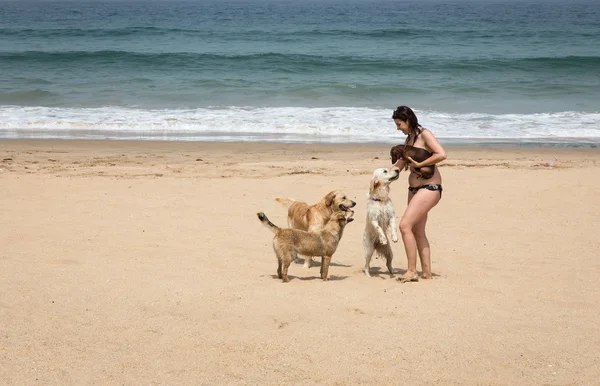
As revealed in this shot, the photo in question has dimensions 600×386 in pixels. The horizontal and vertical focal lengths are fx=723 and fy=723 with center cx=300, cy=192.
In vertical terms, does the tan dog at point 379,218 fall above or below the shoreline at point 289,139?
below

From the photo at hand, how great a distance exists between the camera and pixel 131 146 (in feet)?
52.2

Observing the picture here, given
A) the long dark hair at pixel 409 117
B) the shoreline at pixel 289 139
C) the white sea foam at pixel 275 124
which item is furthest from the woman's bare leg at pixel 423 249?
the white sea foam at pixel 275 124

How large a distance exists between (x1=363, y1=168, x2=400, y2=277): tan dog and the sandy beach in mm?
359

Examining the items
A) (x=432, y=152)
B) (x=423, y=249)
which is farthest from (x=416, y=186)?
(x=423, y=249)

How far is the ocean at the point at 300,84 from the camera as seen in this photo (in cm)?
1859

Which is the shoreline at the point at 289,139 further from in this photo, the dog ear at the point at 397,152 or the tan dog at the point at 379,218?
the dog ear at the point at 397,152

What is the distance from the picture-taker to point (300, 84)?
2697 cm

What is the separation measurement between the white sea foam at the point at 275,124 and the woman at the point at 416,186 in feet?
34.1

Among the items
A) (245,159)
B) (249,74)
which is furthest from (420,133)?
(249,74)

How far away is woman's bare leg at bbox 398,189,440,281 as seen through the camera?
6.61 m

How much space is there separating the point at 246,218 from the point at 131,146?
24.0 ft

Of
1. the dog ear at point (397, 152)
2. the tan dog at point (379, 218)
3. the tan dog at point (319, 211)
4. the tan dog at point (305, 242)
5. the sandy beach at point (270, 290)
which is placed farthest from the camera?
the tan dog at point (319, 211)

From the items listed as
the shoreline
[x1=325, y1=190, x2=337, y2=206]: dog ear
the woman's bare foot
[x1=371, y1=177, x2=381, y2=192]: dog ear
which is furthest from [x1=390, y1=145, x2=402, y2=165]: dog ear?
the shoreline

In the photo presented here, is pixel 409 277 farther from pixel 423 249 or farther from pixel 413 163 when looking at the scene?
pixel 413 163
